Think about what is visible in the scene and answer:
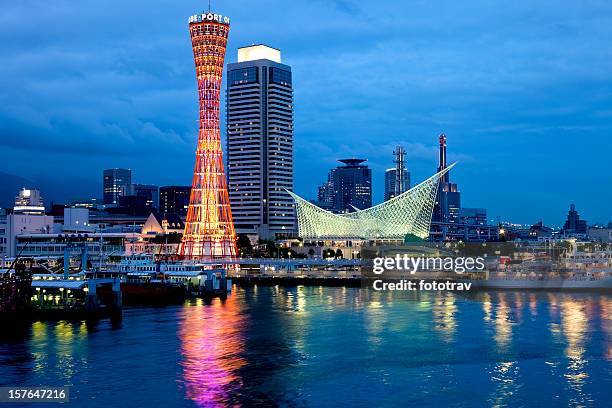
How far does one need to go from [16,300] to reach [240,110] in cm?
6797

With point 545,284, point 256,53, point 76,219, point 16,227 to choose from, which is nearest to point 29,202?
point 76,219

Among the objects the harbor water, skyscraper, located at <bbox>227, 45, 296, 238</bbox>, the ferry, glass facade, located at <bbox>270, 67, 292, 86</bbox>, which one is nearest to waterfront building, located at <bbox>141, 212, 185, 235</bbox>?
skyscraper, located at <bbox>227, 45, 296, 238</bbox>

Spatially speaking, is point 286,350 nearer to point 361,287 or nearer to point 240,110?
point 361,287

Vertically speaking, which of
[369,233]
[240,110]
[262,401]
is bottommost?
[262,401]

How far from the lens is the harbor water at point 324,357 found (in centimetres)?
1791

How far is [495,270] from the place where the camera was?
52.1 metres

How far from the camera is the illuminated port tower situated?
49125 millimetres

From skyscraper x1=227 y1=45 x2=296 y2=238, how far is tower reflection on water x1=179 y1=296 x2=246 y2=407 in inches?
2413

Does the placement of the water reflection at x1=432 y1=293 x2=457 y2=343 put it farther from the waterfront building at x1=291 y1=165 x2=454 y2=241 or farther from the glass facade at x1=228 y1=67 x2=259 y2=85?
the glass facade at x1=228 y1=67 x2=259 y2=85

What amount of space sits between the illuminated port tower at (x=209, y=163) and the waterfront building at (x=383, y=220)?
A: 17497 millimetres

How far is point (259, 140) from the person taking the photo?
9525 cm

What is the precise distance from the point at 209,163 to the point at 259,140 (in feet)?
147

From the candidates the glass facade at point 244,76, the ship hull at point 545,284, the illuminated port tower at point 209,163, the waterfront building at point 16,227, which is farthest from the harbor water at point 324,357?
the glass facade at point 244,76

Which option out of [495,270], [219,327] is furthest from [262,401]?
[495,270]
